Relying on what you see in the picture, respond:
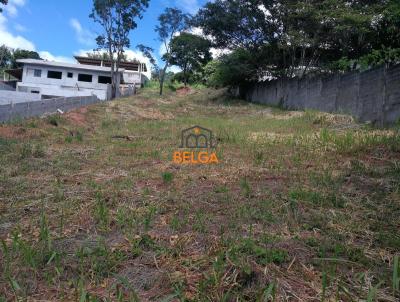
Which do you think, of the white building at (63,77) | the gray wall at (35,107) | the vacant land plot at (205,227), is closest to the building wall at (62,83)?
the white building at (63,77)

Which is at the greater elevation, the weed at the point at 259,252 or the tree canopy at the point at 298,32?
the tree canopy at the point at 298,32

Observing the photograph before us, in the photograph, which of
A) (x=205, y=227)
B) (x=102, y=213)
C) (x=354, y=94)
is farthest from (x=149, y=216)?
(x=354, y=94)

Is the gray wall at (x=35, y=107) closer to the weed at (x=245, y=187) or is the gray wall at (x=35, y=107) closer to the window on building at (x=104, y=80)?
the weed at (x=245, y=187)

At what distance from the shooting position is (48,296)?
1.71 meters

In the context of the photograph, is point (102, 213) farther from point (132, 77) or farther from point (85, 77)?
point (132, 77)

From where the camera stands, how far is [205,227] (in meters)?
2.42

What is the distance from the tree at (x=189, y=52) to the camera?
78.4ft

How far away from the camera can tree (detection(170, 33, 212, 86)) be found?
23891 millimetres

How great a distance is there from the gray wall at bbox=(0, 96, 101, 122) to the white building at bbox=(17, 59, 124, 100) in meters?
13.6

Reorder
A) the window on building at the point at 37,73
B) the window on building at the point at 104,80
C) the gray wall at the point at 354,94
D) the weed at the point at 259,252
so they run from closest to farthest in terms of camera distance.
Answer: the weed at the point at 259,252 < the gray wall at the point at 354,94 < the window on building at the point at 37,73 < the window on building at the point at 104,80

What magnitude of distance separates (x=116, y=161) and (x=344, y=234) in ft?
10.5

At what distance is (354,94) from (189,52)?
1869 cm

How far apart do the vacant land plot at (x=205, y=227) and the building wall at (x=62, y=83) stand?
23.9m

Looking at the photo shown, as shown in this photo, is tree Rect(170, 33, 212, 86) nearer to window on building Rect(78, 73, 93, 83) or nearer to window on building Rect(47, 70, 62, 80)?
window on building Rect(78, 73, 93, 83)
